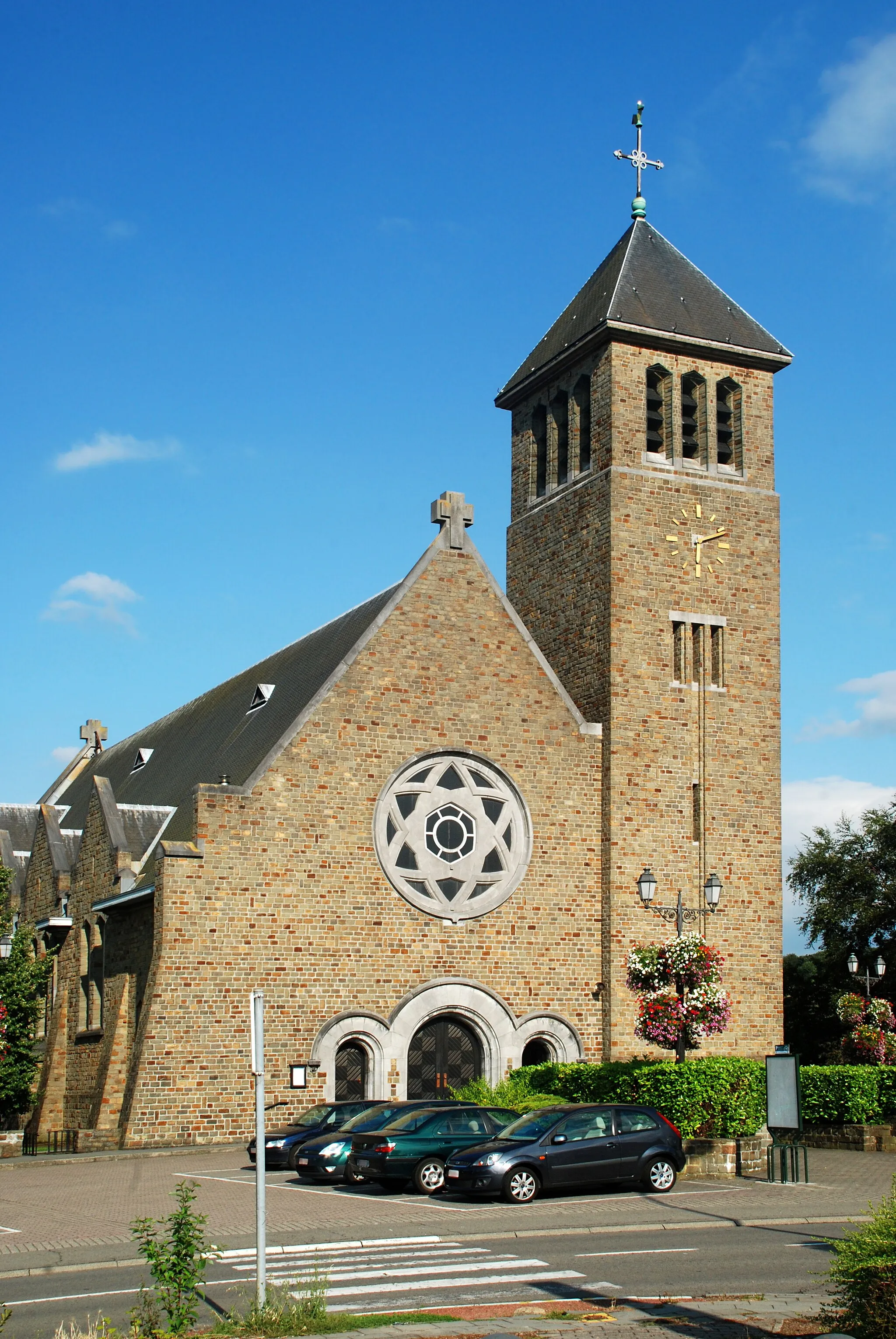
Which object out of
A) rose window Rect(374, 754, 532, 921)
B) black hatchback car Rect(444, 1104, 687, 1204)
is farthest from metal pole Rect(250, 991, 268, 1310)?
rose window Rect(374, 754, 532, 921)

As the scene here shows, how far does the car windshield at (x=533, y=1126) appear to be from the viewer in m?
20.0

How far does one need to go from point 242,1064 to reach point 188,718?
16059 mm

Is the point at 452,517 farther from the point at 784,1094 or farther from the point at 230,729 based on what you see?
the point at 784,1094

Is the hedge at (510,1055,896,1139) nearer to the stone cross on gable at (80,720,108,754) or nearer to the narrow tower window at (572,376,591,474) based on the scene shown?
the narrow tower window at (572,376,591,474)

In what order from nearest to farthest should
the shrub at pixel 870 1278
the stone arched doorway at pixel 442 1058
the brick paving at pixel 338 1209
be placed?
the shrub at pixel 870 1278, the brick paving at pixel 338 1209, the stone arched doorway at pixel 442 1058

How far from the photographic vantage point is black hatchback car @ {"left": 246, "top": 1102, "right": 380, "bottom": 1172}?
82.0 feet

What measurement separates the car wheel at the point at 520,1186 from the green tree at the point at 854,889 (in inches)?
1359

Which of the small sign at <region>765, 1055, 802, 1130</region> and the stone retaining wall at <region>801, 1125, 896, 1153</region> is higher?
the small sign at <region>765, 1055, 802, 1130</region>

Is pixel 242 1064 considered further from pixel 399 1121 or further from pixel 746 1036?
pixel 746 1036

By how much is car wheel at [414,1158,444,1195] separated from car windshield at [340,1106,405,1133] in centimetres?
124

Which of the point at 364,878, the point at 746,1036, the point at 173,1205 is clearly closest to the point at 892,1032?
the point at 746,1036

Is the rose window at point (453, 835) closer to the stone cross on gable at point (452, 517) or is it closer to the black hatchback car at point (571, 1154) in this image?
the stone cross on gable at point (452, 517)

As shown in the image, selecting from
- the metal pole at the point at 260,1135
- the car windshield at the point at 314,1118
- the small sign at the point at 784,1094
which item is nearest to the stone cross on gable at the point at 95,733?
the car windshield at the point at 314,1118

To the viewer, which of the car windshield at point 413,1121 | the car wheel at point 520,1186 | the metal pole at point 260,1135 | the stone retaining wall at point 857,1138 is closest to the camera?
the metal pole at point 260,1135
